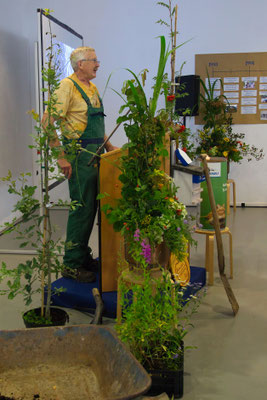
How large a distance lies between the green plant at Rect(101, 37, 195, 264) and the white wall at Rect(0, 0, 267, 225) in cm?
399

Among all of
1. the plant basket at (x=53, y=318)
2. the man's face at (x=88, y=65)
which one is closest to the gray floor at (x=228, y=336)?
the plant basket at (x=53, y=318)

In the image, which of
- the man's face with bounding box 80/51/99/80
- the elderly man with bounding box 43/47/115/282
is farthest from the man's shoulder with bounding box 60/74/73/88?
the man's face with bounding box 80/51/99/80

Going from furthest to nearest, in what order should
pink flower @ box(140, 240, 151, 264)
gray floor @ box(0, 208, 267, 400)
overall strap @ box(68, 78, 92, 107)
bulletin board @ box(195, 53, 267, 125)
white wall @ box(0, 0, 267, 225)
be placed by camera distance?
bulletin board @ box(195, 53, 267, 125), white wall @ box(0, 0, 267, 225), overall strap @ box(68, 78, 92, 107), pink flower @ box(140, 240, 151, 264), gray floor @ box(0, 208, 267, 400)

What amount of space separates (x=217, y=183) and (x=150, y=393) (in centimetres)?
208


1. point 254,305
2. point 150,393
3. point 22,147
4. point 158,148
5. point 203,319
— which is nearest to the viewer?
point 150,393

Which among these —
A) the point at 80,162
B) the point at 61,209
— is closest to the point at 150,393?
the point at 80,162

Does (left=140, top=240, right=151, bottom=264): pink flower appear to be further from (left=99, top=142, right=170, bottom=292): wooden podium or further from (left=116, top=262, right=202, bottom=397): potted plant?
(left=99, top=142, right=170, bottom=292): wooden podium

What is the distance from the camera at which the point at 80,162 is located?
3779mm

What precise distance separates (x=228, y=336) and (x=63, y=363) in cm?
172

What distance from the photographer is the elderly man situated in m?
Answer: 3.78

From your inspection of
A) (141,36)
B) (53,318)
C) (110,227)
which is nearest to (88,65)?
(110,227)

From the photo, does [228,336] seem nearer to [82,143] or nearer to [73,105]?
[82,143]

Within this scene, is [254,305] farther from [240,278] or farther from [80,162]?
[80,162]

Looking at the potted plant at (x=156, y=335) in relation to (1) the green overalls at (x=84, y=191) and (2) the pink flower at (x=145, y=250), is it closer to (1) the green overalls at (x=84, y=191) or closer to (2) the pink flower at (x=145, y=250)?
(2) the pink flower at (x=145, y=250)
